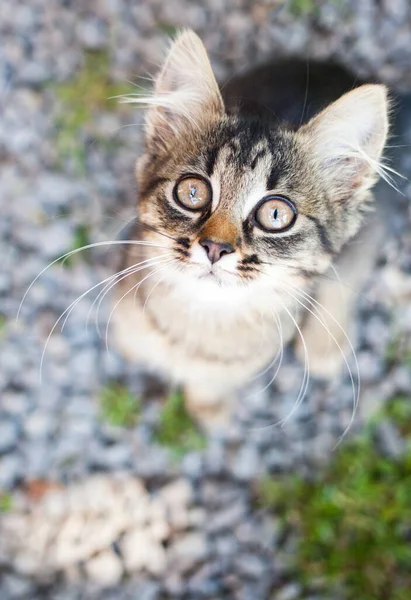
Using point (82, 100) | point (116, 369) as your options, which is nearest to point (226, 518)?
point (116, 369)

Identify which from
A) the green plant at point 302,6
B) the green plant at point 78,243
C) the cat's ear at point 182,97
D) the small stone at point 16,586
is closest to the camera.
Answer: the cat's ear at point 182,97

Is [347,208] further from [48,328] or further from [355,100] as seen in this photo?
[48,328]

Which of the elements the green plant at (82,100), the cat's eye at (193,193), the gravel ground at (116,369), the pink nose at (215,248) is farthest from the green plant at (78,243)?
the pink nose at (215,248)

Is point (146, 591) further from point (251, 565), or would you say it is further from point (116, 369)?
point (116, 369)

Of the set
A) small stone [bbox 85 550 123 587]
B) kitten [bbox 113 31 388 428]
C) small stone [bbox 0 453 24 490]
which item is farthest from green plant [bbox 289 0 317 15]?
small stone [bbox 85 550 123 587]

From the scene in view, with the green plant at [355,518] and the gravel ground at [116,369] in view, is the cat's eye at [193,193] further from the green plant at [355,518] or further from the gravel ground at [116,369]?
the green plant at [355,518]

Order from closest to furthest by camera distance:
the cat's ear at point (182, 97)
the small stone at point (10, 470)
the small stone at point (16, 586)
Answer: the cat's ear at point (182, 97)
the small stone at point (16, 586)
the small stone at point (10, 470)
